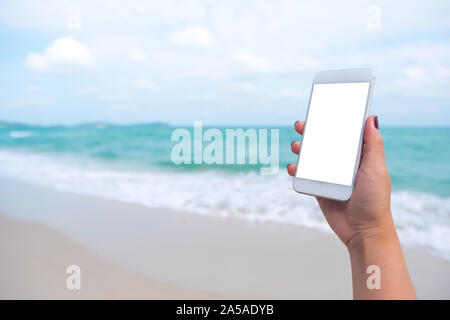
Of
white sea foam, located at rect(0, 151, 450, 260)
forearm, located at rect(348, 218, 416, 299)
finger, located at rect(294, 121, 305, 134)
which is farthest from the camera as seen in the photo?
white sea foam, located at rect(0, 151, 450, 260)

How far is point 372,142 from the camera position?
167cm

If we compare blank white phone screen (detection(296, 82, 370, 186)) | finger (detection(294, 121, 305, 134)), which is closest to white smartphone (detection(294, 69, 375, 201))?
blank white phone screen (detection(296, 82, 370, 186))

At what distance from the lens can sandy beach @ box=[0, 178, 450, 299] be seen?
9.97 feet

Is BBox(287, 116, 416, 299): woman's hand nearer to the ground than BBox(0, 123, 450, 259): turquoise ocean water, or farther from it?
nearer to the ground

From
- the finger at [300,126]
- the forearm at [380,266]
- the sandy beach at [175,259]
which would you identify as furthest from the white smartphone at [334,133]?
the sandy beach at [175,259]

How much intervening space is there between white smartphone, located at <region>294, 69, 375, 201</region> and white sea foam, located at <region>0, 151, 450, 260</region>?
8.83 feet

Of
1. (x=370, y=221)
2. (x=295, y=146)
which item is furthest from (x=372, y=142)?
(x=295, y=146)

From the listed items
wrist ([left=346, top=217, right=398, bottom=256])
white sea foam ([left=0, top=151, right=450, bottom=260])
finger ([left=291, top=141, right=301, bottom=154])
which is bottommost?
wrist ([left=346, top=217, right=398, bottom=256])

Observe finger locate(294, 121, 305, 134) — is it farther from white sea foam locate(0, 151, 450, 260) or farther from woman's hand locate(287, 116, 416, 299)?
white sea foam locate(0, 151, 450, 260)

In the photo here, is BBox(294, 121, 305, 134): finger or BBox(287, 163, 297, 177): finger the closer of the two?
BBox(287, 163, 297, 177): finger

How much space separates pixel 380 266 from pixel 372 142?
0.59 meters
